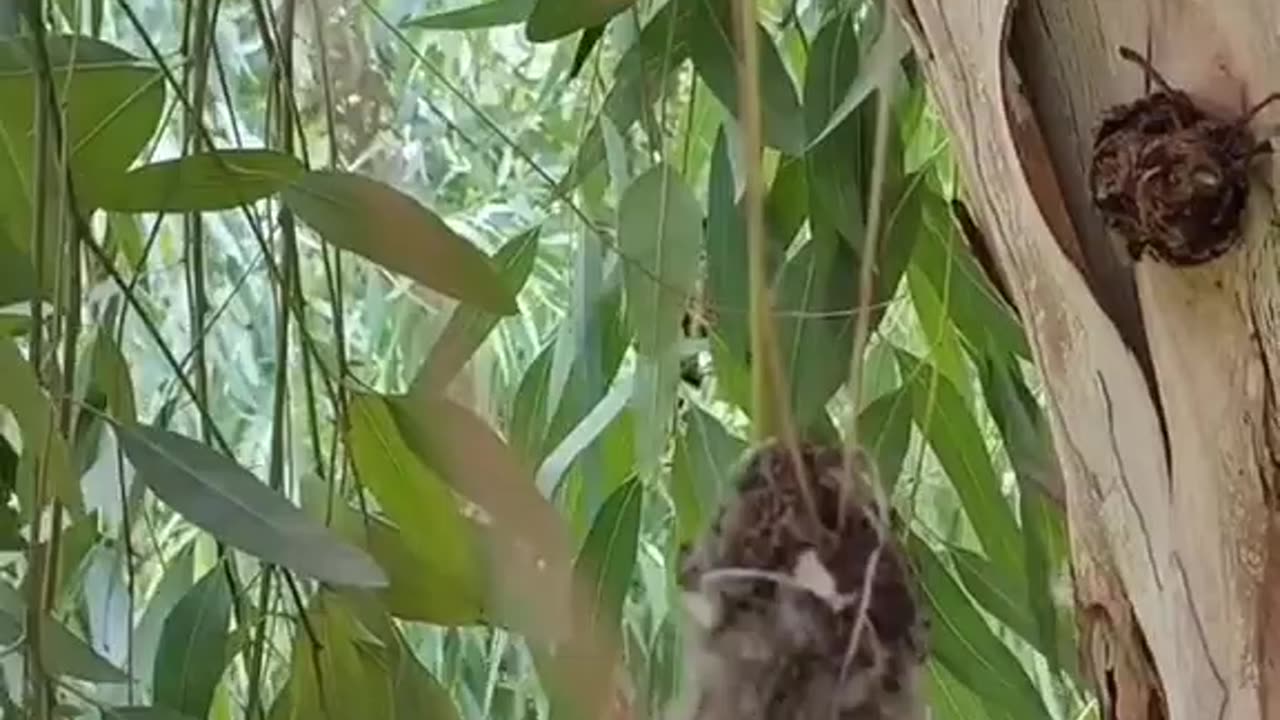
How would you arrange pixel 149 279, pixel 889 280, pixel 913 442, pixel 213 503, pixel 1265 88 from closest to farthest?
pixel 1265 88
pixel 213 503
pixel 889 280
pixel 913 442
pixel 149 279

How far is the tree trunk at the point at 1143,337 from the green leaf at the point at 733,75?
0.50 feet

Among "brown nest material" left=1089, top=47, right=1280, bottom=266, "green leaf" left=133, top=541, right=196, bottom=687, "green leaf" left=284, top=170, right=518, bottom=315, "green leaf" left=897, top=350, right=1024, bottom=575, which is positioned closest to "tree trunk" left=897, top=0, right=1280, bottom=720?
"brown nest material" left=1089, top=47, right=1280, bottom=266

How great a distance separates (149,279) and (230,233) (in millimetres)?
45

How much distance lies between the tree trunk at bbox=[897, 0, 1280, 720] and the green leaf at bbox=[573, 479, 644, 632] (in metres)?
0.22

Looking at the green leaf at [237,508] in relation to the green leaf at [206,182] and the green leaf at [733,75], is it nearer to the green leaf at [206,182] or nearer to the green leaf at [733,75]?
the green leaf at [206,182]

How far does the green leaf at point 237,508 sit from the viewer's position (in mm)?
395

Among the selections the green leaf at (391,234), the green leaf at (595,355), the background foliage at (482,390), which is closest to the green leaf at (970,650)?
the background foliage at (482,390)

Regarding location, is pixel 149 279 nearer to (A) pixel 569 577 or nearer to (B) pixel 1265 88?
(A) pixel 569 577

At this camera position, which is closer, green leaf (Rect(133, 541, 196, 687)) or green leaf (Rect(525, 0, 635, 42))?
green leaf (Rect(525, 0, 635, 42))

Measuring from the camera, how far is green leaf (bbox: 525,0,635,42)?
0.49 metres

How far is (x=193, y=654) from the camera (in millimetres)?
534

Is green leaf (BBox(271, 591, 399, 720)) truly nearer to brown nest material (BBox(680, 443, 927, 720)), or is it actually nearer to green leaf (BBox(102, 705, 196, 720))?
green leaf (BBox(102, 705, 196, 720))

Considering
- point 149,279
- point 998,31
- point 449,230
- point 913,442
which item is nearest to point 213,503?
point 449,230

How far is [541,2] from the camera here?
1.61ft
